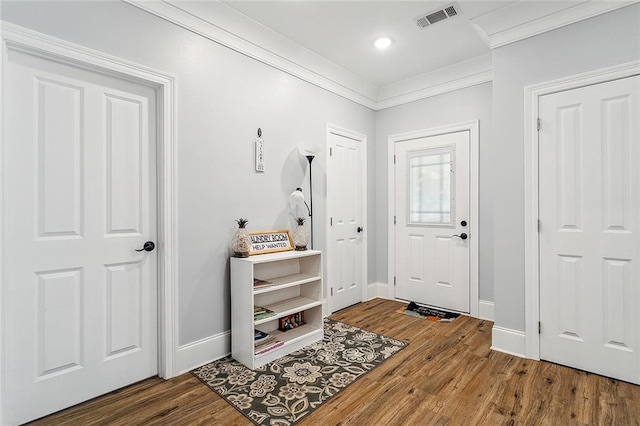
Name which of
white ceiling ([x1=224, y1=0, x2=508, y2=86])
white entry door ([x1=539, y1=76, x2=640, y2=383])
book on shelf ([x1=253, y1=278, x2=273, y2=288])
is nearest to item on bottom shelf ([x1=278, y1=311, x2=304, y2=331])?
book on shelf ([x1=253, y1=278, x2=273, y2=288])

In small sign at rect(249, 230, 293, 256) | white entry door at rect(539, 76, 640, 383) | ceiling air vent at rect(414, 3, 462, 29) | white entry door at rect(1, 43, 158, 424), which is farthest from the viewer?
small sign at rect(249, 230, 293, 256)

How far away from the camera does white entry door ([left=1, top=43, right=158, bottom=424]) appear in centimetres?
174

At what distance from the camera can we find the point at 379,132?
170 inches

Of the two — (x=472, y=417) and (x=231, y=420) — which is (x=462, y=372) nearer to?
(x=472, y=417)

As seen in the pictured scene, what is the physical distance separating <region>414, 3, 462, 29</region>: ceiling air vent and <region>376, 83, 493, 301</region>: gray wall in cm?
112

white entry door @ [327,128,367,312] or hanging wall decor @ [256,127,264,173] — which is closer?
hanging wall decor @ [256,127,264,173]

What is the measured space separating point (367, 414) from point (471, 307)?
223 cm

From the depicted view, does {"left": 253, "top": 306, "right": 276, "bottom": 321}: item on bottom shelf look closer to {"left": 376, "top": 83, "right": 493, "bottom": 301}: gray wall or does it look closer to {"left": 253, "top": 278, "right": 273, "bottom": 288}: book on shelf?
{"left": 253, "top": 278, "right": 273, "bottom": 288}: book on shelf

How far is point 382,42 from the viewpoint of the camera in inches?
119

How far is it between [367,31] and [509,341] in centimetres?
298

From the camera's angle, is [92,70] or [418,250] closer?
[92,70]

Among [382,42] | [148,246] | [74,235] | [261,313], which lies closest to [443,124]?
[382,42]

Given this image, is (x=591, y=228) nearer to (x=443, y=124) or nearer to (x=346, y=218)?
(x=443, y=124)

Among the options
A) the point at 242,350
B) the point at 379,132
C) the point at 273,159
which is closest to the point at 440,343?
the point at 242,350
